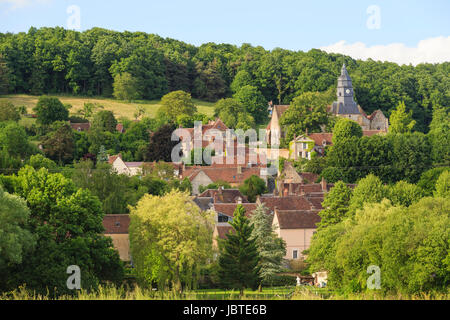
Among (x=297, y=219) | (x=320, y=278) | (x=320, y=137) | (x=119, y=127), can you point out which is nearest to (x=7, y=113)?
(x=119, y=127)

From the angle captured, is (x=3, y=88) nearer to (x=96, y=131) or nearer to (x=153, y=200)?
(x=96, y=131)

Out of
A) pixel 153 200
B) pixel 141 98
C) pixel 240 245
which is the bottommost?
pixel 240 245

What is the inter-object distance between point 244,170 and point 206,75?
5646 cm

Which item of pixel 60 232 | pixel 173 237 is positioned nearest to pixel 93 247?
pixel 60 232

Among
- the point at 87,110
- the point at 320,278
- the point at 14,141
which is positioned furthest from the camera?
the point at 87,110

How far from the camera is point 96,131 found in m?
74.4

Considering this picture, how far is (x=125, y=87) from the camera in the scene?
337 feet

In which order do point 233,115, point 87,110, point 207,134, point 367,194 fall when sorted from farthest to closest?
point 87,110
point 233,115
point 207,134
point 367,194

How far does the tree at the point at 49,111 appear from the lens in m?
78.9

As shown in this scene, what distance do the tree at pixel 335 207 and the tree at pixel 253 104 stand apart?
5750cm

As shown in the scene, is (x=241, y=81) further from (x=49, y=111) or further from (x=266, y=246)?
(x=266, y=246)

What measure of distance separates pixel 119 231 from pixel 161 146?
29.2 m

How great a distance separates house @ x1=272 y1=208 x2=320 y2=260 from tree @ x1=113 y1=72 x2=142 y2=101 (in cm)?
5889

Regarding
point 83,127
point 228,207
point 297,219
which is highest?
point 83,127
